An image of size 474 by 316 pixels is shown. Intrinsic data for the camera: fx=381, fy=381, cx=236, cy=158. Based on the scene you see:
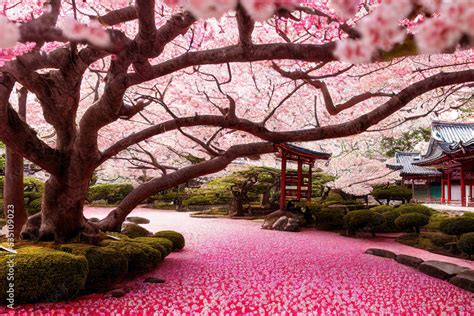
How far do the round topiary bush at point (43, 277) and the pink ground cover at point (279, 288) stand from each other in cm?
11

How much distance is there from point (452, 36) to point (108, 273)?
4540 millimetres

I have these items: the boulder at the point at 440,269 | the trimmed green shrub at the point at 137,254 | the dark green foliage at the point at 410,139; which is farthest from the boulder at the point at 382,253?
the dark green foliage at the point at 410,139

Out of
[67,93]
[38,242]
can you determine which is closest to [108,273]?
[38,242]

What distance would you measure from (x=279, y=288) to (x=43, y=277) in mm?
2992

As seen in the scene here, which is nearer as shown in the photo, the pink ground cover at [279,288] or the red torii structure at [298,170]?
the pink ground cover at [279,288]

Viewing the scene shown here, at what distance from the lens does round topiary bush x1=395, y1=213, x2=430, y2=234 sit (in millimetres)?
10828

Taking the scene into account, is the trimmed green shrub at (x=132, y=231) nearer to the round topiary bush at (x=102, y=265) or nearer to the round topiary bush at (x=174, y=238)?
the round topiary bush at (x=174, y=238)

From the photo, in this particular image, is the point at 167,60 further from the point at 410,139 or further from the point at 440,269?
the point at 410,139

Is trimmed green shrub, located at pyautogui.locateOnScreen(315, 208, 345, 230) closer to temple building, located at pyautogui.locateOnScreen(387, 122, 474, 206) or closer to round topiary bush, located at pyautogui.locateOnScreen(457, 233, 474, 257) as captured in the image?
round topiary bush, located at pyautogui.locateOnScreen(457, 233, 474, 257)

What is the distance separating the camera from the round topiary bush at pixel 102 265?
4707 mm

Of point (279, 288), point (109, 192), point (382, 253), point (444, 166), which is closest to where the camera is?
point (279, 288)

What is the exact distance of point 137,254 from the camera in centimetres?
558

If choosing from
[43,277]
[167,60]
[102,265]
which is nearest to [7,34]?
[167,60]

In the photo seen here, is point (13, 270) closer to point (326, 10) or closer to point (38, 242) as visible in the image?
point (38, 242)
